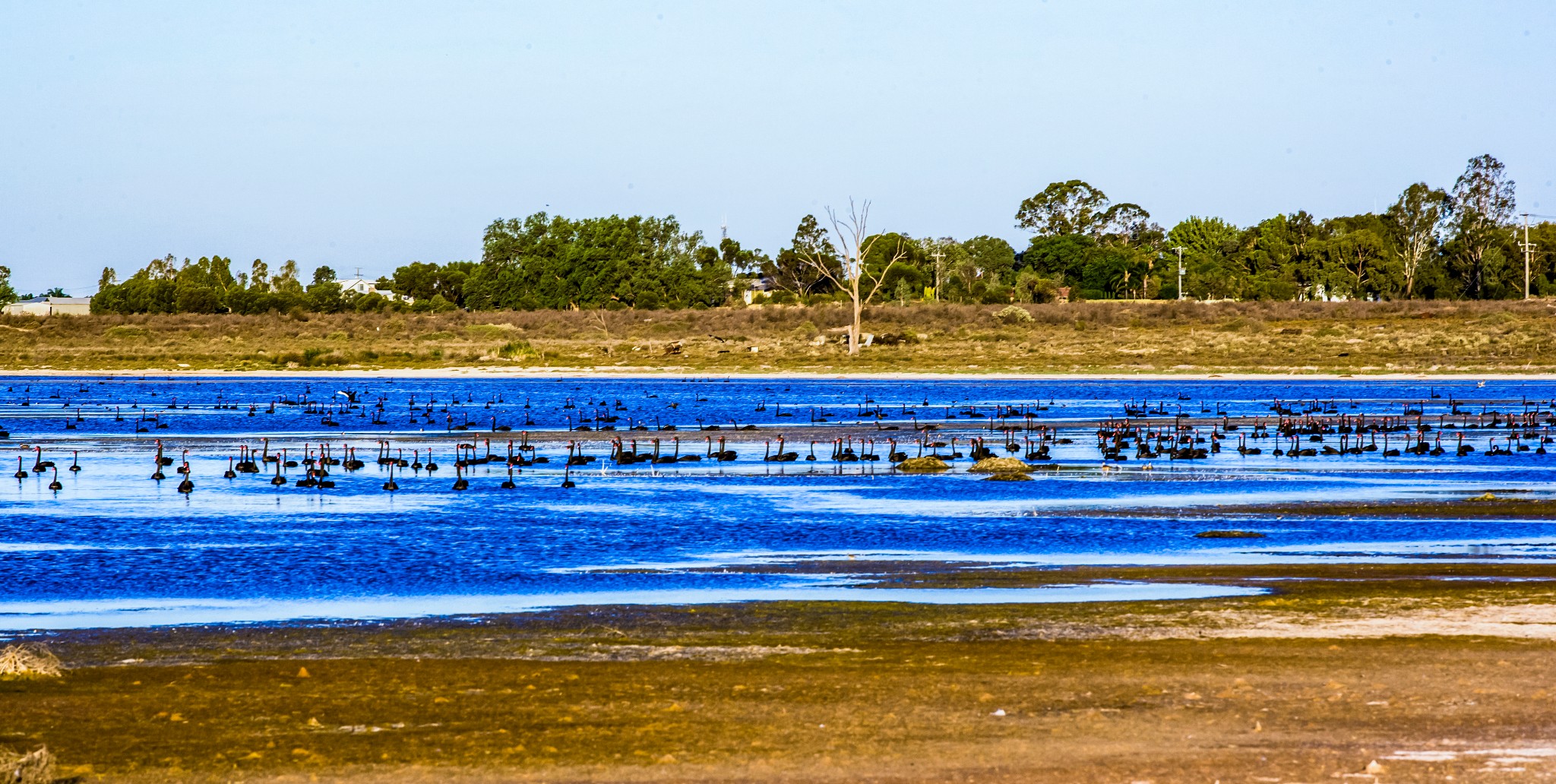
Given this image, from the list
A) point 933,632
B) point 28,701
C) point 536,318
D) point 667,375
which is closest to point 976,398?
point 667,375

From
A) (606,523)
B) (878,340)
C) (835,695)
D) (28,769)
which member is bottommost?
(606,523)

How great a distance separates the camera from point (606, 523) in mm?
21297

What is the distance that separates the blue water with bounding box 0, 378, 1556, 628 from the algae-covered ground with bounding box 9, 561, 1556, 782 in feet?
5.69

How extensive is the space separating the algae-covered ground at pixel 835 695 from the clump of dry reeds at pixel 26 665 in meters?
0.17

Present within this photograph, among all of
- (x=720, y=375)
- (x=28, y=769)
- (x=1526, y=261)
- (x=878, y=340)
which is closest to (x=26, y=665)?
(x=28, y=769)

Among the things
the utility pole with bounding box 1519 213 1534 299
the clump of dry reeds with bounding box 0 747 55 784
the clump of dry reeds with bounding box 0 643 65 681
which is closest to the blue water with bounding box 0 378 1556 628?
the clump of dry reeds with bounding box 0 643 65 681

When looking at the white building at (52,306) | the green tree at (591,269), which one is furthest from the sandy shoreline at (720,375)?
the white building at (52,306)

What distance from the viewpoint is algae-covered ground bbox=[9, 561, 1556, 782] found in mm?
8344

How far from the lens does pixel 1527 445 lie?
1366 inches

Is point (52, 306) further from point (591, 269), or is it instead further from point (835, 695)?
point (835, 695)

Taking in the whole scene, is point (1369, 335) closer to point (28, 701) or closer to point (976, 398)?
point (976, 398)

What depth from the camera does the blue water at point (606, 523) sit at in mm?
15352

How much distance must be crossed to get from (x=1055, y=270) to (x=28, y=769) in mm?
137283

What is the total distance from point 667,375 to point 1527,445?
1889 inches
